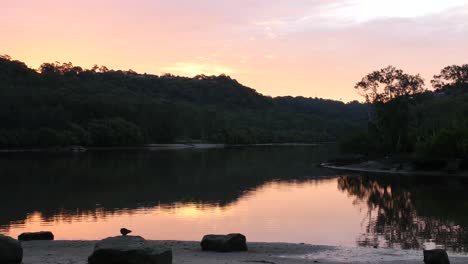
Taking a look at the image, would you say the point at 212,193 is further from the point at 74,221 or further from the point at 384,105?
the point at 384,105

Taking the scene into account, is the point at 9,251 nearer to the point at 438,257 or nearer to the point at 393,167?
the point at 438,257

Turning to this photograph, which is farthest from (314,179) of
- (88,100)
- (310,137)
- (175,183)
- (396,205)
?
(310,137)

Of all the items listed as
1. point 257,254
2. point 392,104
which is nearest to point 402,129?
point 392,104

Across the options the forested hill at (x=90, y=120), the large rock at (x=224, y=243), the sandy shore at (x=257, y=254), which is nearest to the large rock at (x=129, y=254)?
the sandy shore at (x=257, y=254)

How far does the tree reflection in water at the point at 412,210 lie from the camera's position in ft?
67.5

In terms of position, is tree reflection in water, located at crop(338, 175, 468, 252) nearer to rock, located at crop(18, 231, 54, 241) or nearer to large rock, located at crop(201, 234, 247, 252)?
large rock, located at crop(201, 234, 247, 252)

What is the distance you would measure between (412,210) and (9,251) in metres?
21.9

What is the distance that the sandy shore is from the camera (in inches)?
572

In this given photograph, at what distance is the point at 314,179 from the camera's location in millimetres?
50969

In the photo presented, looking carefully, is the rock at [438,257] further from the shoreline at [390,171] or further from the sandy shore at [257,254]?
the shoreline at [390,171]

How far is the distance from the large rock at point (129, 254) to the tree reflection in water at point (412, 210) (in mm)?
9516

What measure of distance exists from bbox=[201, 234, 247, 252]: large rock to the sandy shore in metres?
0.30

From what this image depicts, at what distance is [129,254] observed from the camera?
1204 cm

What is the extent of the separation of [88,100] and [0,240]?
133 m
